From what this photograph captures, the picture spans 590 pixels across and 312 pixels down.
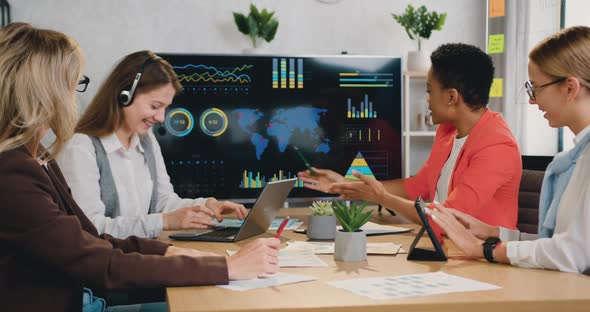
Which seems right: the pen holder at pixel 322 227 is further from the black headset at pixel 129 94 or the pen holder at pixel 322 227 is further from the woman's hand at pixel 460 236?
the black headset at pixel 129 94

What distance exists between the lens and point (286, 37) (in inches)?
173

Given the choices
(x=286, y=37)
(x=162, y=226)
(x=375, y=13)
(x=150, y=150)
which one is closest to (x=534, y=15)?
(x=375, y=13)

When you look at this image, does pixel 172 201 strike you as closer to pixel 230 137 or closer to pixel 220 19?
pixel 230 137

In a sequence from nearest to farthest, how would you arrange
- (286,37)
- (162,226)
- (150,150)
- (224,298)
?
(224,298) → (162,226) → (150,150) → (286,37)

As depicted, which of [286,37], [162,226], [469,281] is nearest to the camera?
[469,281]

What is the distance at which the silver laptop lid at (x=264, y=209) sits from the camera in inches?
88.3

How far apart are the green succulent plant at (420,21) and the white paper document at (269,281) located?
115 inches

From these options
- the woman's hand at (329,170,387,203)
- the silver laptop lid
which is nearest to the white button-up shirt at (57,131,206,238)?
the silver laptop lid

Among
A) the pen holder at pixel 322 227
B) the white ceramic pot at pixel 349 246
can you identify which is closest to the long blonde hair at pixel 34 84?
the white ceramic pot at pixel 349 246

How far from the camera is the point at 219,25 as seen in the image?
4324mm

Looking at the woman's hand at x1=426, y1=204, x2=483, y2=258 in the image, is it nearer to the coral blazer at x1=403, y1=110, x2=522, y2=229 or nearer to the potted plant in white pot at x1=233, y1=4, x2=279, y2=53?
the coral blazer at x1=403, y1=110, x2=522, y2=229

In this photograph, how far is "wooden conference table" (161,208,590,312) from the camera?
1380mm

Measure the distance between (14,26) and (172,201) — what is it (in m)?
1.47

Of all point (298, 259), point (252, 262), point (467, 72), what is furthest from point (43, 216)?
point (467, 72)
